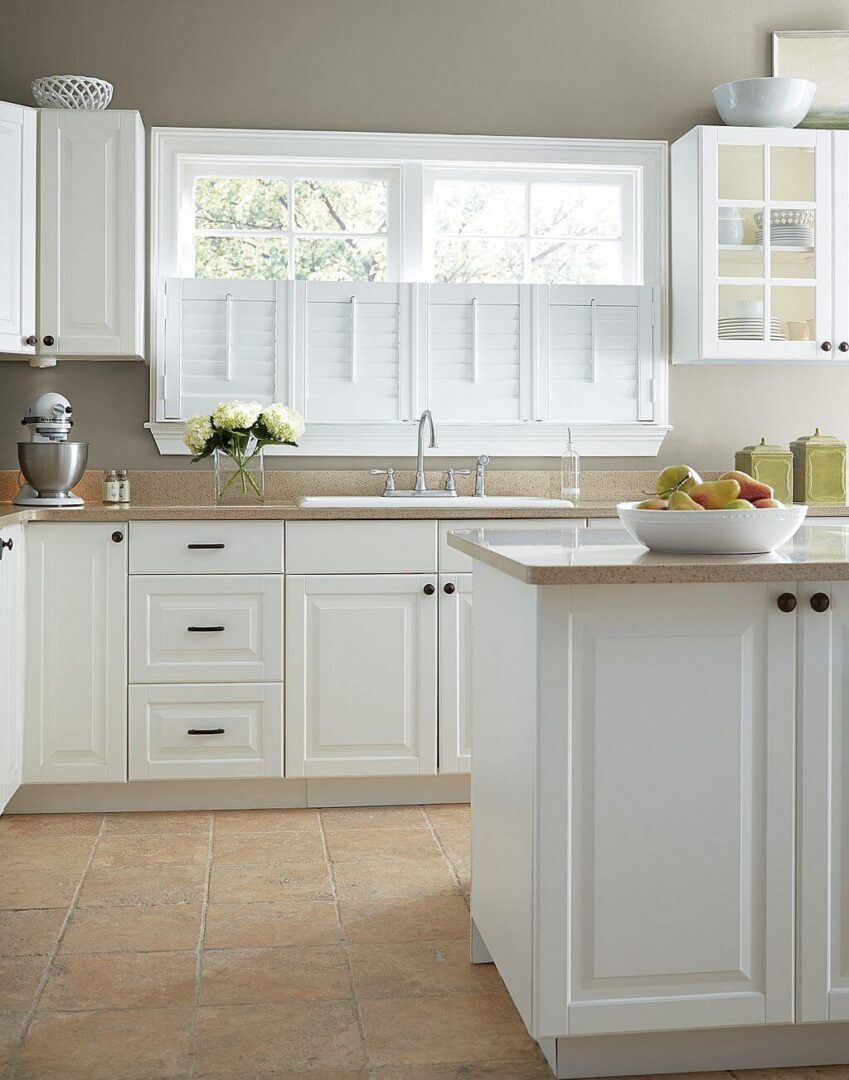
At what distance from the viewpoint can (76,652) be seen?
354cm

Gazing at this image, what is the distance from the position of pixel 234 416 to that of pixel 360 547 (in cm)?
60

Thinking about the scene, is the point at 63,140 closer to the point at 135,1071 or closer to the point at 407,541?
the point at 407,541

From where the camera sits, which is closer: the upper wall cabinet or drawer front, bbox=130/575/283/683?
drawer front, bbox=130/575/283/683

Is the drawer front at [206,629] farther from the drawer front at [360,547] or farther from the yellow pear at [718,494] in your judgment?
the yellow pear at [718,494]

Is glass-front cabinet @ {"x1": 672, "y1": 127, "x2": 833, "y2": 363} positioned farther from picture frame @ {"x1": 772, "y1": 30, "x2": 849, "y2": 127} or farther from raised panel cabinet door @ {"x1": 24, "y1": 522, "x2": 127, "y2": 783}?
raised panel cabinet door @ {"x1": 24, "y1": 522, "x2": 127, "y2": 783}

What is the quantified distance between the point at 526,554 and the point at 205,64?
2.79 meters

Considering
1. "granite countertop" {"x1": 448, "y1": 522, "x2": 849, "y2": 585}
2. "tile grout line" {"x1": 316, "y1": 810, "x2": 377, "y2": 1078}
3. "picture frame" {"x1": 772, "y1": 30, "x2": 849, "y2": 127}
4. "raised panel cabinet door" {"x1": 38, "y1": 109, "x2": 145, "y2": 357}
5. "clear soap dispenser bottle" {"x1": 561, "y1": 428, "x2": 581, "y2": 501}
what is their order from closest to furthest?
1. "granite countertop" {"x1": 448, "y1": 522, "x2": 849, "y2": 585}
2. "tile grout line" {"x1": 316, "y1": 810, "x2": 377, "y2": 1078}
3. "raised panel cabinet door" {"x1": 38, "y1": 109, "x2": 145, "y2": 357}
4. "clear soap dispenser bottle" {"x1": 561, "y1": 428, "x2": 581, "y2": 501}
5. "picture frame" {"x1": 772, "y1": 30, "x2": 849, "y2": 127}

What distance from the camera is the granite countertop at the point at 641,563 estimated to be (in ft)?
5.94

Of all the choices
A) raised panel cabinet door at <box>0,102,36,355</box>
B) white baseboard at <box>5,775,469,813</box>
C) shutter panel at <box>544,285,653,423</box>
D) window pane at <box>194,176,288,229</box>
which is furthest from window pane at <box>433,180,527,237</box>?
white baseboard at <box>5,775,469,813</box>

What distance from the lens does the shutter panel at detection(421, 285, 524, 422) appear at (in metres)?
4.15

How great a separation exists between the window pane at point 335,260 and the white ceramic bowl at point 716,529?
2460 millimetres

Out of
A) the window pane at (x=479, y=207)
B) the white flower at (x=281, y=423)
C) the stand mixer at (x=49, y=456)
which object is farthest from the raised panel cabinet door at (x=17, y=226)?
the window pane at (x=479, y=207)

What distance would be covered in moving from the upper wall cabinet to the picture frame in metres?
2.28

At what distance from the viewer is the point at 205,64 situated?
4.06 m
